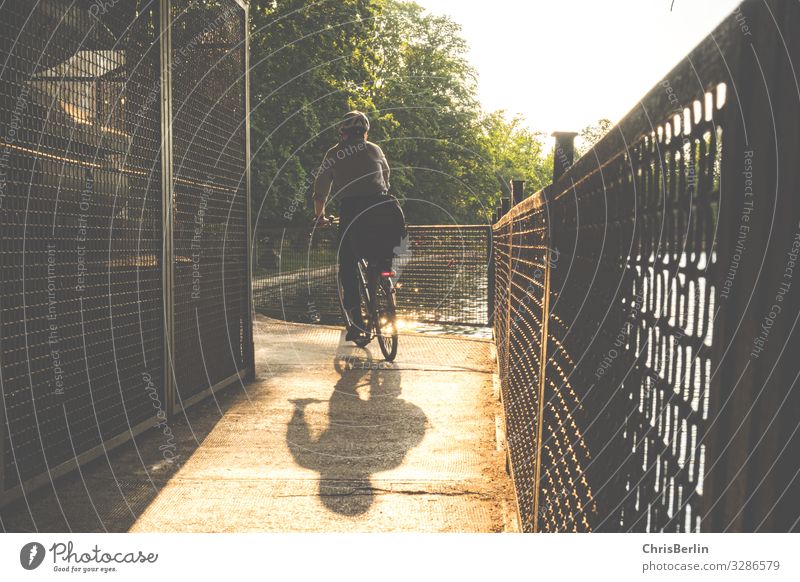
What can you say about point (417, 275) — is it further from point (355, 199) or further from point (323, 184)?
point (355, 199)

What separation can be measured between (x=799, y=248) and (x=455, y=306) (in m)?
12.9

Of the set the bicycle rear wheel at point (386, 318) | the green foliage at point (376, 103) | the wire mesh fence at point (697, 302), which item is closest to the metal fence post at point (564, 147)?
the wire mesh fence at point (697, 302)

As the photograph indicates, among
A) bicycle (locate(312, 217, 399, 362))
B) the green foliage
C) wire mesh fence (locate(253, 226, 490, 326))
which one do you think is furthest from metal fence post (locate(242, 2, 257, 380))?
the green foliage

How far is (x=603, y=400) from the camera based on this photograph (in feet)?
5.81

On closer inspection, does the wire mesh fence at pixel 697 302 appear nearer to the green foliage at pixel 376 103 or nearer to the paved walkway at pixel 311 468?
the paved walkway at pixel 311 468

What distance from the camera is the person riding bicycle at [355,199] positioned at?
7844 mm

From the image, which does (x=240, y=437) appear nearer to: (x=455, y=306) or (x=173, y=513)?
(x=173, y=513)

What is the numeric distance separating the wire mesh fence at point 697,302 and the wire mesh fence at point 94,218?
273 cm

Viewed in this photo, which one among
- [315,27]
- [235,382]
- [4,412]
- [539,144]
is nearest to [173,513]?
[4,412]

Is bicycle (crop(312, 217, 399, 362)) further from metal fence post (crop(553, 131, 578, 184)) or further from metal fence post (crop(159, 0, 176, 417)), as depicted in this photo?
metal fence post (crop(553, 131, 578, 184))

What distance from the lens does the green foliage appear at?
24.4m

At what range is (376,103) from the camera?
38.1 metres

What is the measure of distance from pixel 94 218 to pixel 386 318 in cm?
401

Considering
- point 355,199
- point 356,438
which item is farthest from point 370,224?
point 356,438
